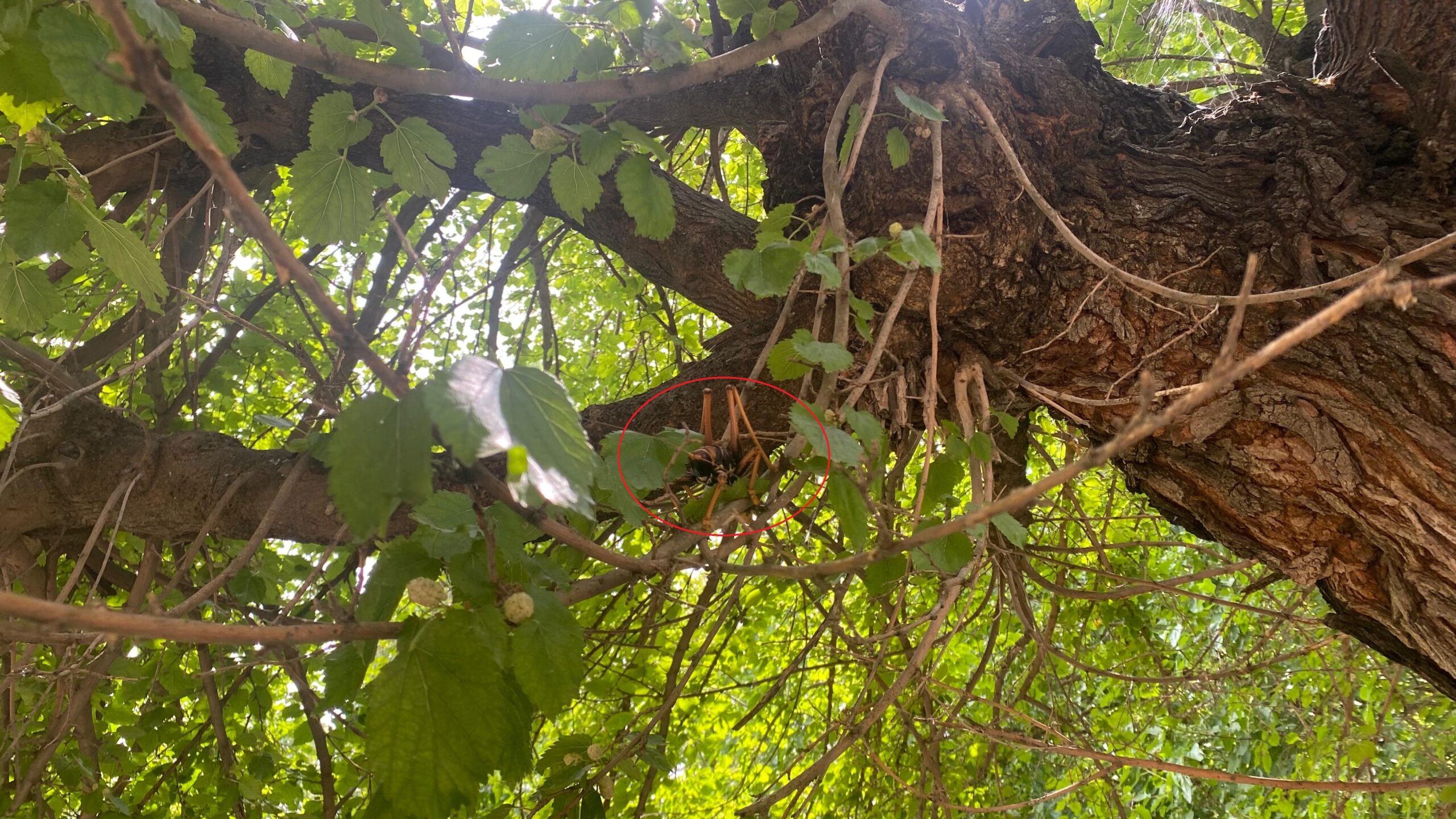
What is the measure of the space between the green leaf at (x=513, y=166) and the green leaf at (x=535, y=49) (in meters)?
0.16

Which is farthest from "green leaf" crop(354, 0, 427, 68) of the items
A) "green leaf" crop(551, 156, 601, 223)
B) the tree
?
"green leaf" crop(551, 156, 601, 223)

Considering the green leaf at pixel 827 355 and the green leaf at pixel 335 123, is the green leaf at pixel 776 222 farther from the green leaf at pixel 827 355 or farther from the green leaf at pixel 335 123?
the green leaf at pixel 335 123

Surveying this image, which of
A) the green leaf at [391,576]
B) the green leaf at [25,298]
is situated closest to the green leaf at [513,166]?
the green leaf at [391,576]

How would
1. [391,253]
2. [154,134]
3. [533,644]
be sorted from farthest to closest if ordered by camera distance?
[391,253]
[154,134]
[533,644]

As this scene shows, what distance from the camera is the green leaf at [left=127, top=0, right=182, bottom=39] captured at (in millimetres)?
830

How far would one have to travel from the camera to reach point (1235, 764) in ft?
16.4

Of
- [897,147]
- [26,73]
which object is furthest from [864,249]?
[26,73]

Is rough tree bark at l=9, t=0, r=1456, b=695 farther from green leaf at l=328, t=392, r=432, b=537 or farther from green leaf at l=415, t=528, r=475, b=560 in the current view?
green leaf at l=328, t=392, r=432, b=537

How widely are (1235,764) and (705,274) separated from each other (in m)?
4.94

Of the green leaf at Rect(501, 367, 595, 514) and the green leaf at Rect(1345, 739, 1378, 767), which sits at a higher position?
the green leaf at Rect(501, 367, 595, 514)

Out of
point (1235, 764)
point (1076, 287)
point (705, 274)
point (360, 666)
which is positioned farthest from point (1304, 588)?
point (1235, 764)

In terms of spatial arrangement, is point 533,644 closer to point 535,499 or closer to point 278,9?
point 535,499

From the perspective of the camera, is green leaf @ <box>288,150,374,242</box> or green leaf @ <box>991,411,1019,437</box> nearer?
green leaf @ <box>288,150,374,242</box>

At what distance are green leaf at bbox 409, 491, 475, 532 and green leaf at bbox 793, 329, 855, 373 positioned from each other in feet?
1.33
